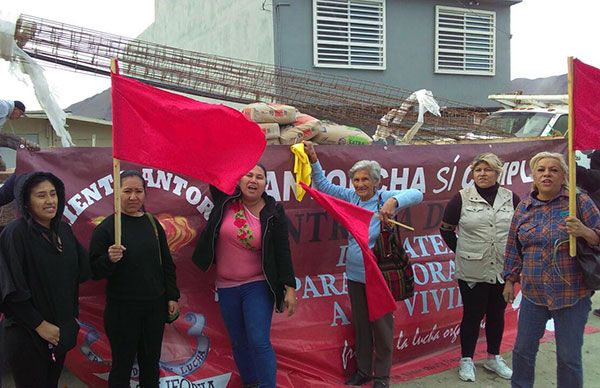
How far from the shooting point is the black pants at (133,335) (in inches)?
125

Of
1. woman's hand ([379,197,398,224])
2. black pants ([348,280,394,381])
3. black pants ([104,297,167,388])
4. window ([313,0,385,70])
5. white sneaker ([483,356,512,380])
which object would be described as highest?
window ([313,0,385,70])

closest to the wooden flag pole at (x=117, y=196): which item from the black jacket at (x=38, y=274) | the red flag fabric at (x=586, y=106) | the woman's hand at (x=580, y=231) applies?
the black jacket at (x=38, y=274)

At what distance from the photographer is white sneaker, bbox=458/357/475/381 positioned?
436cm

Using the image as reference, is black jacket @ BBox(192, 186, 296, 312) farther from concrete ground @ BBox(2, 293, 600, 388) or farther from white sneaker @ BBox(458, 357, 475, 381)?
white sneaker @ BBox(458, 357, 475, 381)

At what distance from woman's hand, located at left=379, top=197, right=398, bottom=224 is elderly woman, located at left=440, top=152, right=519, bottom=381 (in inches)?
25.1

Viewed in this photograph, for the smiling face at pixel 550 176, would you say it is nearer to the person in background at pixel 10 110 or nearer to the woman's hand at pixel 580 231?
the woman's hand at pixel 580 231

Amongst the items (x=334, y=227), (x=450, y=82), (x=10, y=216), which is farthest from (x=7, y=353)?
(x=450, y=82)

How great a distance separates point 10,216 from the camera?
148 inches

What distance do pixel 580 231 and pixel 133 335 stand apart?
9.14ft

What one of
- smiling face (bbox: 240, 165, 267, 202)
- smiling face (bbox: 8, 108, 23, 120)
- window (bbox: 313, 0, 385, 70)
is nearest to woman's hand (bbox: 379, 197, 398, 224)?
smiling face (bbox: 240, 165, 267, 202)

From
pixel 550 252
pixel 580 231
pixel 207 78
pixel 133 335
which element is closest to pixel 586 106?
pixel 580 231

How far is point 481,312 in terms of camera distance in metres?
4.31

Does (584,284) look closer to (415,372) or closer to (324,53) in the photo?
(415,372)

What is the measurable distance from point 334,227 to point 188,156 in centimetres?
172
